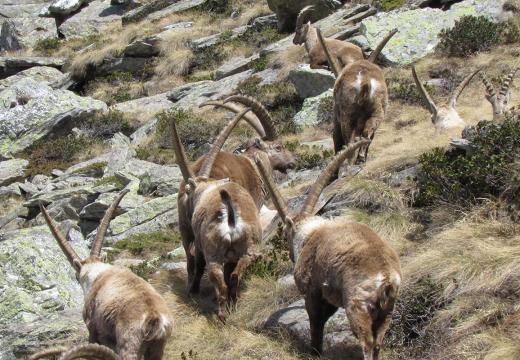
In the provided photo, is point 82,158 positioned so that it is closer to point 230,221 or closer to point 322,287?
point 230,221

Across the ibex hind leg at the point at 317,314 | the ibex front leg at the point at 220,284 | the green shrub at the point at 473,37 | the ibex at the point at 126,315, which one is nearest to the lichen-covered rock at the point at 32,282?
the ibex at the point at 126,315

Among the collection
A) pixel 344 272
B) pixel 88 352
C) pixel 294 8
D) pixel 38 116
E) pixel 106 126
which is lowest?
pixel 106 126

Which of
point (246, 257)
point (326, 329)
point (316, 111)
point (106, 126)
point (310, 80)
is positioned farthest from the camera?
point (106, 126)

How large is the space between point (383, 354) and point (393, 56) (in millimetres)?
14168

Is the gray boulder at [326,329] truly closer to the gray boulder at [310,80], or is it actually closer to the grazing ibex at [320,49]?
the grazing ibex at [320,49]

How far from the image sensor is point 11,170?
22891 mm

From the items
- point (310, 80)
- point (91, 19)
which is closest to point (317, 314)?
point (310, 80)

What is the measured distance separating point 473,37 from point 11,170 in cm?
1335

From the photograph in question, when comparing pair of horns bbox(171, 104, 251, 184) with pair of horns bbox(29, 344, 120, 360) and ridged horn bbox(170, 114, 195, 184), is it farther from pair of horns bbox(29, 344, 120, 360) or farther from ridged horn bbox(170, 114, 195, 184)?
pair of horns bbox(29, 344, 120, 360)

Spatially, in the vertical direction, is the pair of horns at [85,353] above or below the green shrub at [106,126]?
above

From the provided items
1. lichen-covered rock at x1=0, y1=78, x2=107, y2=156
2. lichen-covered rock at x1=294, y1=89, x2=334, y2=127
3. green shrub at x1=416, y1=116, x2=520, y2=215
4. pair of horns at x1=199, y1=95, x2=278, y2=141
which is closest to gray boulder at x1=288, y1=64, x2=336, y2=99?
lichen-covered rock at x1=294, y1=89, x2=334, y2=127

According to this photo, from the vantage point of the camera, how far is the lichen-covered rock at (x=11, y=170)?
73.0 ft

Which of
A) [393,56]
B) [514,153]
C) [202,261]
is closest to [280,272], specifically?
[202,261]

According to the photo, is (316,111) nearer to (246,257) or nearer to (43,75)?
(246,257)
